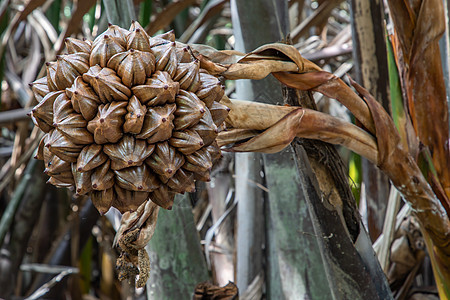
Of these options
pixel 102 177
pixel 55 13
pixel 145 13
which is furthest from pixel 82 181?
pixel 55 13

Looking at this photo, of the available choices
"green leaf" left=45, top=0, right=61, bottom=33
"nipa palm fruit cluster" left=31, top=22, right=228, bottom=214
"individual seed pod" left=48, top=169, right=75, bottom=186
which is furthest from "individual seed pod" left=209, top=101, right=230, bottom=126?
"green leaf" left=45, top=0, right=61, bottom=33

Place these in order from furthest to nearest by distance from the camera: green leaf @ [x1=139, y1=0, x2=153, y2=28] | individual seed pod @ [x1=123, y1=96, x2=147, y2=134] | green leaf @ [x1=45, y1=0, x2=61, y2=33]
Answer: green leaf @ [x1=45, y1=0, x2=61, y2=33] → green leaf @ [x1=139, y1=0, x2=153, y2=28] → individual seed pod @ [x1=123, y1=96, x2=147, y2=134]

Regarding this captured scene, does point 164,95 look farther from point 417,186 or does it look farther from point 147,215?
point 417,186

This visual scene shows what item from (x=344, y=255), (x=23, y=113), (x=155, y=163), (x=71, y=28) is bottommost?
(x=344, y=255)

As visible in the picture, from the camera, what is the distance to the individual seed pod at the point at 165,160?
30 cm

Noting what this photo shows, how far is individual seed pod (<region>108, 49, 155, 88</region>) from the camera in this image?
30cm

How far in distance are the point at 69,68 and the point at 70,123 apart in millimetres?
39

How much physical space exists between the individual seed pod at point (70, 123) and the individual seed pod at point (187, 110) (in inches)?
2.2

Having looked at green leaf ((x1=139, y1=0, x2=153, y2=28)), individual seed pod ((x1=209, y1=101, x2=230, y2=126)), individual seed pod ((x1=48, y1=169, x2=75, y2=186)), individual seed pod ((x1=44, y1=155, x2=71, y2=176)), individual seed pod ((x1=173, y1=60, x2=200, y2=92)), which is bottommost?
individual seed pod ((x1=48, y1=169, x2=75, y2=186))

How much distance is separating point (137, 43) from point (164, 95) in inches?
1.8

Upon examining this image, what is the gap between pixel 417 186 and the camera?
42cm

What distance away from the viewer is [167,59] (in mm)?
313

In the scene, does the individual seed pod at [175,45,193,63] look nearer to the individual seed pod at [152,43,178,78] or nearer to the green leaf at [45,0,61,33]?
the individual seed pod at [152,43,178,78]

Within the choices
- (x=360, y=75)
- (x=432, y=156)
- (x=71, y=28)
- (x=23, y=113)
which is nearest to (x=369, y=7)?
(x=360, y=75)
